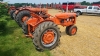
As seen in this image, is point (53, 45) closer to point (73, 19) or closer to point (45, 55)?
point (45, 55)

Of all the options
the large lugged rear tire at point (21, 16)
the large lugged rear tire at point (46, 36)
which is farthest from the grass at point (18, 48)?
the large lugged rear tire at point (21, 16)

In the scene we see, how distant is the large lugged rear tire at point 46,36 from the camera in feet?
20.2

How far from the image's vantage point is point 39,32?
615 cm

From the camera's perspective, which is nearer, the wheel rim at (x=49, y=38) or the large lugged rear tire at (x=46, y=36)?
the large lugged rear tire at (x=46, y=36)

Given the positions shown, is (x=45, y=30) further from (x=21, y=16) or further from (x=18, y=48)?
(x=21, y=16)

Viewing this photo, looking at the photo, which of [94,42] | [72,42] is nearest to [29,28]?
[72,42]

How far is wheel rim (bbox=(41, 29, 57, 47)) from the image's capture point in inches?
253

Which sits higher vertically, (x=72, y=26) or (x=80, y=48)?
(x=72, y=26)

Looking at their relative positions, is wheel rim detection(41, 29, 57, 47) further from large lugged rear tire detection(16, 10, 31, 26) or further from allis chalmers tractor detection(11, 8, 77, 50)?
large lugged rear tire detection(16, 10, 31, 26)

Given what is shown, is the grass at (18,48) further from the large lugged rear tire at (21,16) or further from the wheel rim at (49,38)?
the large lugged rear tire at (21,16)

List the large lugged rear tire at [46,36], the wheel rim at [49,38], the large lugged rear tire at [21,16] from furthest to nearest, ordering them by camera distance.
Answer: the large lugged rear tire at [21,16]
the wheel rim at [49,38]
the large lugged rear tire at [46,36]

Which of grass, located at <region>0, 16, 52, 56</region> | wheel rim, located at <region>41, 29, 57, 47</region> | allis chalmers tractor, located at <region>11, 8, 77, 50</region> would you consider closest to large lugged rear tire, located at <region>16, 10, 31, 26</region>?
grass, located at <region>0, 16, 52, 56</region>

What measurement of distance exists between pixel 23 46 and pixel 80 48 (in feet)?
7.60

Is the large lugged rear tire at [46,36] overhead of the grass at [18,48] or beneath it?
overhead
